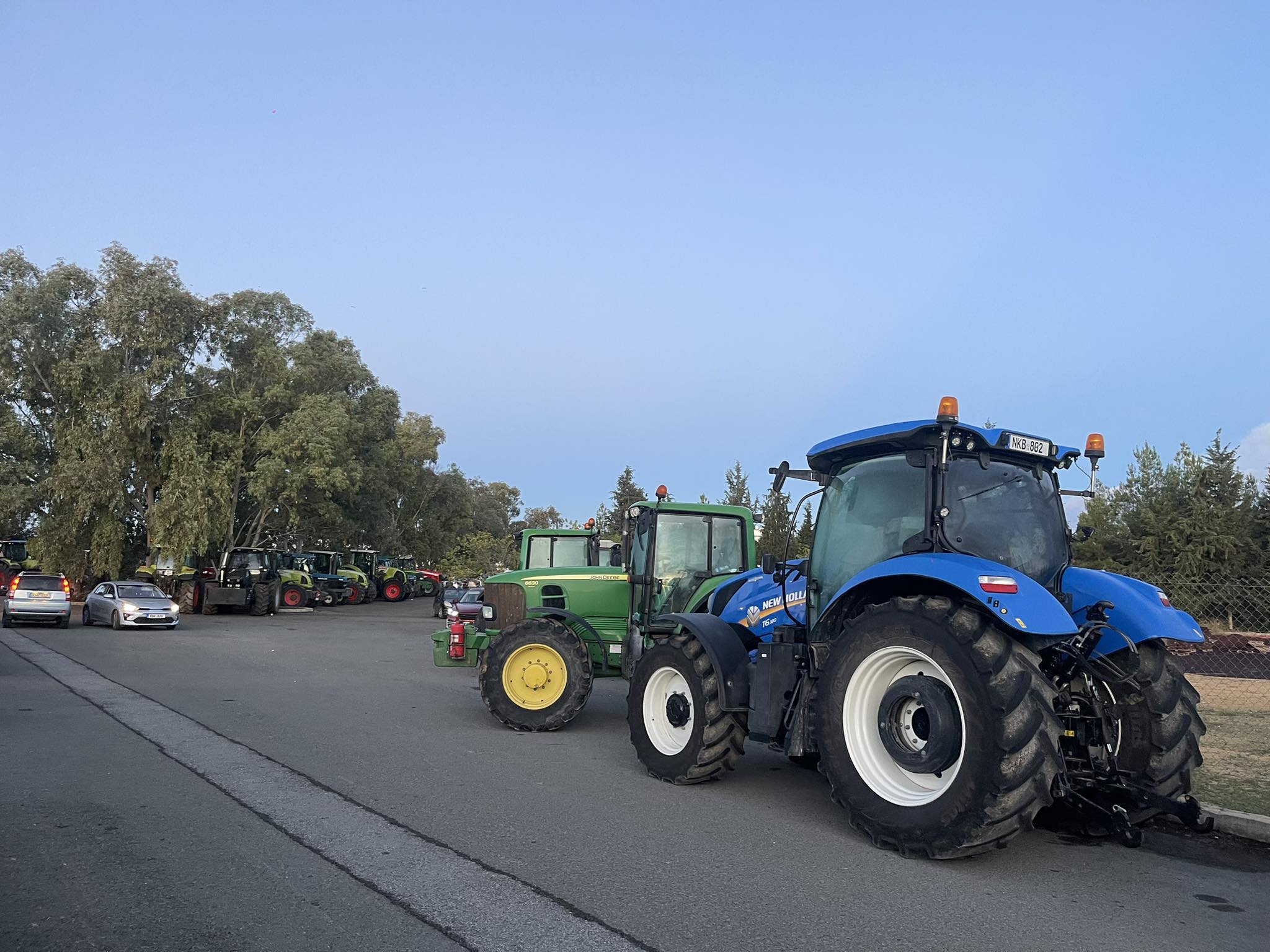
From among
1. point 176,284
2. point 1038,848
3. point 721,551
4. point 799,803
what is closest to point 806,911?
point 1038,848

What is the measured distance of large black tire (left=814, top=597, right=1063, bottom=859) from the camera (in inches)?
219

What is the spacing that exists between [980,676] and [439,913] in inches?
125

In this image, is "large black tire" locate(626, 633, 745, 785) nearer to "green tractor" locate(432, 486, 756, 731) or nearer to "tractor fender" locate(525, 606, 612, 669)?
"green tractor" locate(432, 486, 756, 731)

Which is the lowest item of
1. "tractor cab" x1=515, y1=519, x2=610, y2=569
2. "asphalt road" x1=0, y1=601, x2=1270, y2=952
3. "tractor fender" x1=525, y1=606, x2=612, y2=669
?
"asphalt road" x1=0, y1=601, x2=1270, y2=952

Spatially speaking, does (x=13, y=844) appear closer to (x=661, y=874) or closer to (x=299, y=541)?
(x=661, y=874)

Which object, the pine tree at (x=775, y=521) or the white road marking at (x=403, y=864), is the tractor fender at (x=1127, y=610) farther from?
the pine tree at (x=775, y=521)

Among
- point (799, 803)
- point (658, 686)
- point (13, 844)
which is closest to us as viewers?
point (13, 844)

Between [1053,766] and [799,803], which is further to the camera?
[799,803]

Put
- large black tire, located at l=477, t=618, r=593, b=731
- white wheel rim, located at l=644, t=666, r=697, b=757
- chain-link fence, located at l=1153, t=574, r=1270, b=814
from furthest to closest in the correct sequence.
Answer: large black tire, located at l=477, t=618, r=593, b=731, white wheel rim, located at l=644, t=666, r=697, b=757, chain-link fence, located at l=1153, t=574, r=1270, b=814

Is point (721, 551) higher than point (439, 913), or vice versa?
point (721, 551)

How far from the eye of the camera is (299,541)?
58.2 metres

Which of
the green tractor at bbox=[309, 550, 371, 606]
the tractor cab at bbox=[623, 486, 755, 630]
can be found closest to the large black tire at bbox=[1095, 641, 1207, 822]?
the tractor cab at bbox=[623, 486, 755, 630]

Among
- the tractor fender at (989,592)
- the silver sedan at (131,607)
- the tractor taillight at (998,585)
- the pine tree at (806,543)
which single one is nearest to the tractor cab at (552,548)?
the pine tree at (806,543)

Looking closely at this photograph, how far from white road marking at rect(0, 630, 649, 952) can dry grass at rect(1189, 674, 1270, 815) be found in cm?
511
